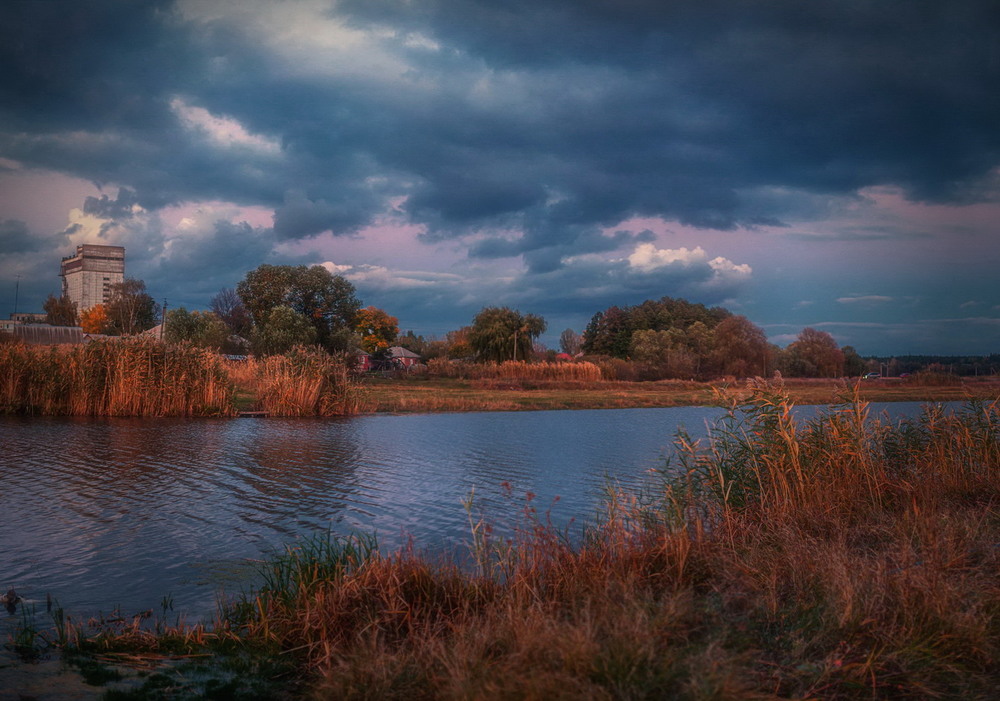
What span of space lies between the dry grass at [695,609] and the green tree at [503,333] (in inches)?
2211

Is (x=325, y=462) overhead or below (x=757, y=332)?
below

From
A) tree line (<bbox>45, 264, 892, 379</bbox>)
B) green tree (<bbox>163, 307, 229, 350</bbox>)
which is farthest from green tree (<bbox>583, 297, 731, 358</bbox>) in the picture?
green tree (<bbox>163, 307, 229, 350</bbox>)

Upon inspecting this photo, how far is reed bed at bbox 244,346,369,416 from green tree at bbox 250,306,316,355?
3293 centimetres

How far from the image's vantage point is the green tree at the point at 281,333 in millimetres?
62906

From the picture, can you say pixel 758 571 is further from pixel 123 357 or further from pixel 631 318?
pixel 631 318

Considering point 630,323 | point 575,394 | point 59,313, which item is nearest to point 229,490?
point 575,394

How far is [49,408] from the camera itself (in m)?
25.2

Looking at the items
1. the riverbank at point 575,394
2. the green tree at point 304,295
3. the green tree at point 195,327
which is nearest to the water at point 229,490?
the riverbank at point 575,394

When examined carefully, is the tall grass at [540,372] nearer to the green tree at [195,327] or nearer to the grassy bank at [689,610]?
the green tree at [195,327]

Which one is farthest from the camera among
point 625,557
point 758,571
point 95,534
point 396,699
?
point 95,534

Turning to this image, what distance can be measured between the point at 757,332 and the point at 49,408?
6128 centimetres

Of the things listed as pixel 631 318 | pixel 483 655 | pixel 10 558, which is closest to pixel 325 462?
pixel 10 558

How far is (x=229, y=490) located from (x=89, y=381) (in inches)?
635

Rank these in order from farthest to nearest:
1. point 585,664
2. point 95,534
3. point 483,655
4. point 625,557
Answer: point 95,534 < point 625,557 < point 483,655 < point 585,664
